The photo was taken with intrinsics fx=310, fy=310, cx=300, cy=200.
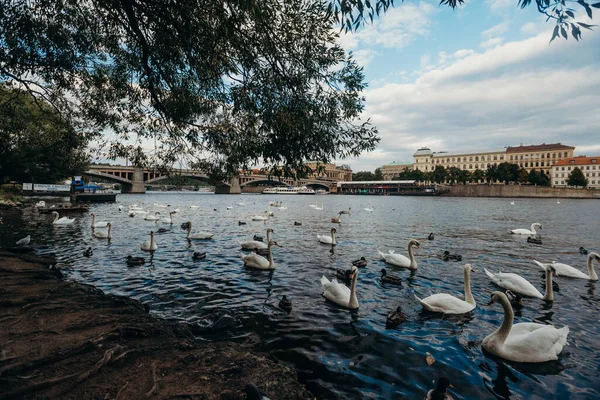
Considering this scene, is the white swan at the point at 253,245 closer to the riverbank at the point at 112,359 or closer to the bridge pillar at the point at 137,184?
the riverbank at the point at 112,359

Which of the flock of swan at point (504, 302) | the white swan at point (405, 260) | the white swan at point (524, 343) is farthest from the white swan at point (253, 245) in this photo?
the white swan at point (524, 343)

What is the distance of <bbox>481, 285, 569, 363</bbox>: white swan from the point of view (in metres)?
5.62

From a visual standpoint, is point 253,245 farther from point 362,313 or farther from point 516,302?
point 516,302

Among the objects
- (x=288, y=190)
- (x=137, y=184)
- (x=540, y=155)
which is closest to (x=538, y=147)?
(x=540, y=155)

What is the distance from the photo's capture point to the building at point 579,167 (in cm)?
13125

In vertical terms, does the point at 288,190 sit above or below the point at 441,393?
above

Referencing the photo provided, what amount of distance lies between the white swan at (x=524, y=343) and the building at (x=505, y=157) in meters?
165

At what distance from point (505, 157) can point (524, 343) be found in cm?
18680

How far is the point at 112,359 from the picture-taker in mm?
4465

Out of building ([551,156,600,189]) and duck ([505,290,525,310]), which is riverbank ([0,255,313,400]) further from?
Result: building ([551,156,600,189])

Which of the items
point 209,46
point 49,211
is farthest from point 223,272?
point 49,211

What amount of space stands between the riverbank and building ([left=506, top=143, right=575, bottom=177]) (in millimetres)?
180916

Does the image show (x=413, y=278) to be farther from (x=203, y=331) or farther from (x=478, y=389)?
(x=203, y=331)

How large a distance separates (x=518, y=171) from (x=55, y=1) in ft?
492
